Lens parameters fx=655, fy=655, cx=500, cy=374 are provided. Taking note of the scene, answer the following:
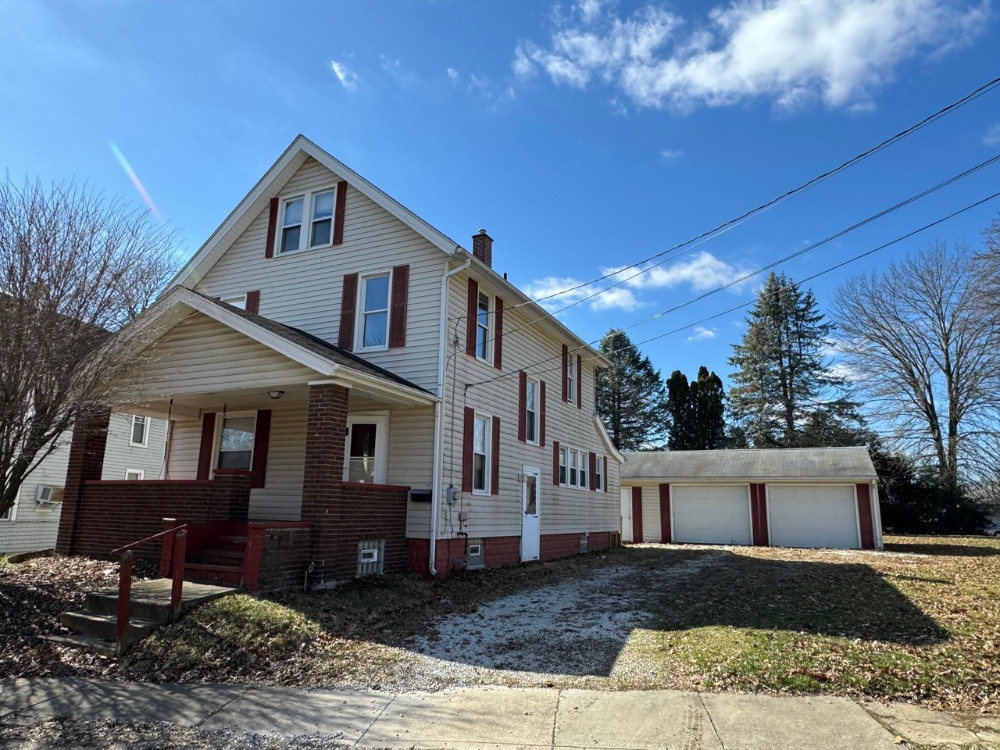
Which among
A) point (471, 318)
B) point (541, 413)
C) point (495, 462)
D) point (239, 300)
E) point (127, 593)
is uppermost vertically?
point (239, 300)

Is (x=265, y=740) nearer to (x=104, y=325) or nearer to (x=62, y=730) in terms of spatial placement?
(x=62, y=730)

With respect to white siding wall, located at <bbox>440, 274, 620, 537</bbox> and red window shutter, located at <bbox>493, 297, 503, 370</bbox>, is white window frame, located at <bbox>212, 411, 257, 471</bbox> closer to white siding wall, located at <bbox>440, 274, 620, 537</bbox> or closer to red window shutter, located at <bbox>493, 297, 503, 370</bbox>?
white siding wall, located at <bbox>440, 274, 620, 537</bbox>

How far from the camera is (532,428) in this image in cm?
1747

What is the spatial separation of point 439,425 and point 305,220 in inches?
248

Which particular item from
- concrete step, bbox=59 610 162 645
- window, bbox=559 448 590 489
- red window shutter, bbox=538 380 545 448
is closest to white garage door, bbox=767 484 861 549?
window, bbox=559 448 590 489

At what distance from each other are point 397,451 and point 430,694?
710cm

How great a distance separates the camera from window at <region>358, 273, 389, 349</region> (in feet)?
45.4

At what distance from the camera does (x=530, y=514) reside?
1661 centimetres

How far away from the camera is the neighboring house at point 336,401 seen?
34.2 feet

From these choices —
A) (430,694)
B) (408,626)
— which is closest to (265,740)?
(430,694)

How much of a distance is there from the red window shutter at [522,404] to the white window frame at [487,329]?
181 cm

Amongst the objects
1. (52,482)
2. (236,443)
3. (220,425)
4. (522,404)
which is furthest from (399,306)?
(52,482)

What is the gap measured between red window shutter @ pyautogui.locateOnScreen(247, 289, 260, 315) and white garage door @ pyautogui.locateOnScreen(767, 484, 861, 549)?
20.7 meters

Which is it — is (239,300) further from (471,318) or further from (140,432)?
(140,432)
